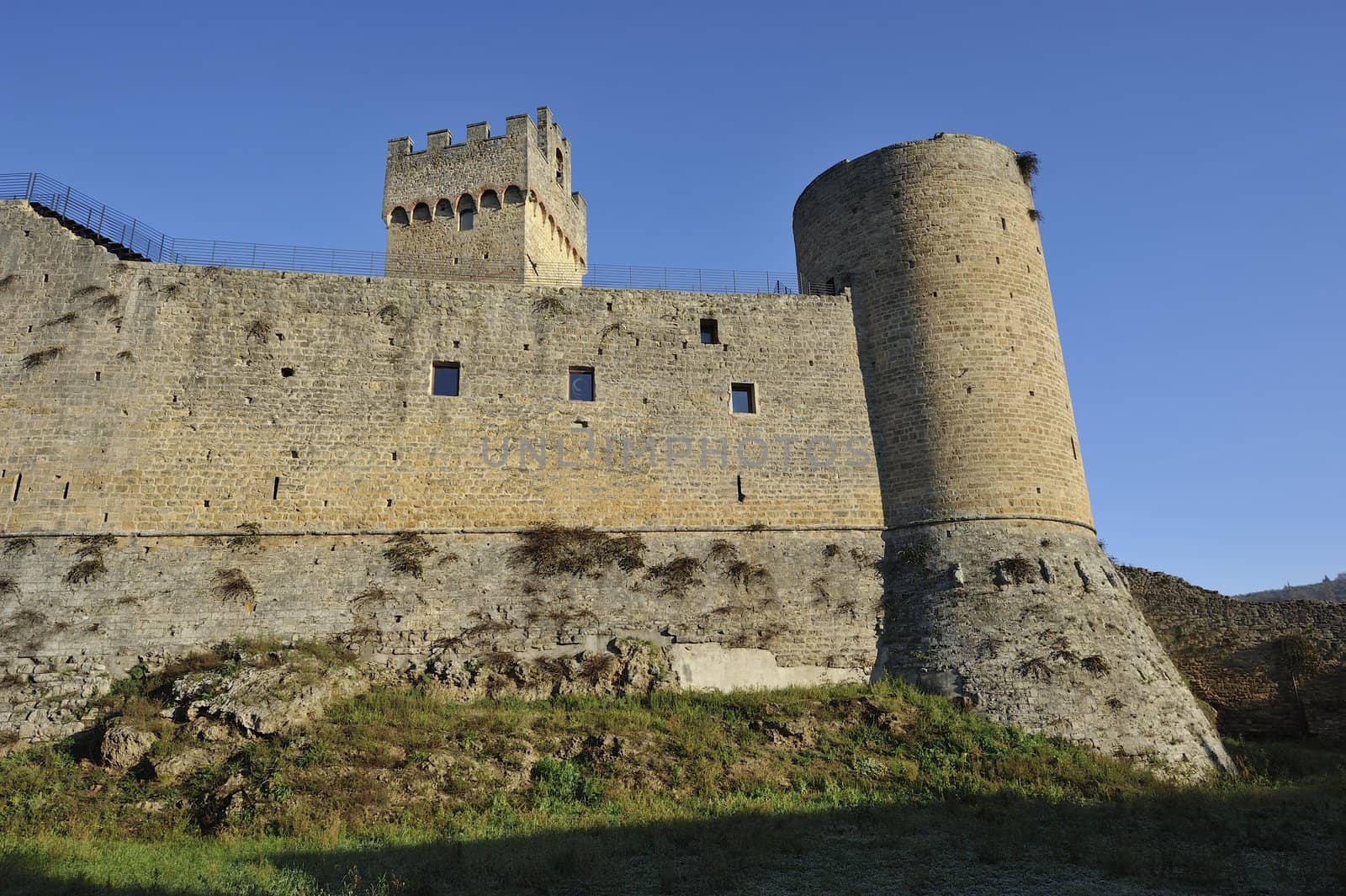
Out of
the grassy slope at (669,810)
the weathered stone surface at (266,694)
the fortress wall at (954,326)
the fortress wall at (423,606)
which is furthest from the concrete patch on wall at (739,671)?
the weathered stone surface at (266,694)

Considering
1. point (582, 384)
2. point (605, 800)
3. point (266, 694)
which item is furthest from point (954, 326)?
point (266, 694)

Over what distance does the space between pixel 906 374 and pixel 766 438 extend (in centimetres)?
313

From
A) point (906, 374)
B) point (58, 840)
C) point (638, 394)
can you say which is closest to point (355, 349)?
point (638, 394)

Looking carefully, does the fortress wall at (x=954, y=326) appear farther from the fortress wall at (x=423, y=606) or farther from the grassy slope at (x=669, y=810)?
the grassy slope at (x=669, y=810)

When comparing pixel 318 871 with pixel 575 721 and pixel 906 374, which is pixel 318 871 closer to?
pixel 575 721

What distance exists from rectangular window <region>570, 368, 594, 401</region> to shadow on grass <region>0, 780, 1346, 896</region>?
29.4 ft

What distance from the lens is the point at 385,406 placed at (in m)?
17.2

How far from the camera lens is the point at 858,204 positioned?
19.9m

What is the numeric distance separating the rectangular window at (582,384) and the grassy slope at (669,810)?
612cm

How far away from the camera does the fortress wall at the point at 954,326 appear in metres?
17.4

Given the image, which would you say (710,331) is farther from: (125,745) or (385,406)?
(125,745)

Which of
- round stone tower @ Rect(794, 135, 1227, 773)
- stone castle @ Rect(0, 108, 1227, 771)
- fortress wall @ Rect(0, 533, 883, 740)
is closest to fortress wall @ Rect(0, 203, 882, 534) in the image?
stone castle @ Rect(0, 108, 1227, 771)

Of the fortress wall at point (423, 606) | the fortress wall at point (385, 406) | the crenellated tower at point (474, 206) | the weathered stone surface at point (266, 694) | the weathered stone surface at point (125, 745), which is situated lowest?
the weathered stone surface at point (125, 745)

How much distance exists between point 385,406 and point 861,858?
1162 cm
